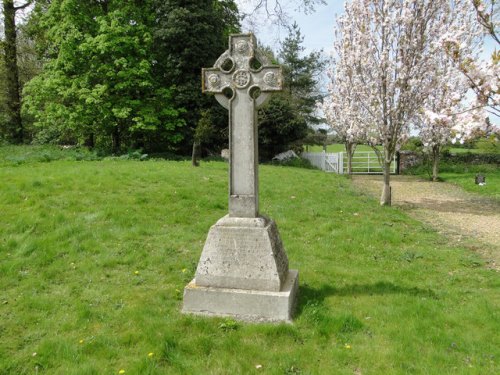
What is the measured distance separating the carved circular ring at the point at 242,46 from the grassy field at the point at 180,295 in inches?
125

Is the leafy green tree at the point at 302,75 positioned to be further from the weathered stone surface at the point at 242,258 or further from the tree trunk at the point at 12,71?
the weathered stone surface at the point at 242,258

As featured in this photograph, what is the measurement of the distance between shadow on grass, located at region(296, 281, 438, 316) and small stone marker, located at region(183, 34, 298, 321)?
402 mm

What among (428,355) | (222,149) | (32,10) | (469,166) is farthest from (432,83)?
(32,10)

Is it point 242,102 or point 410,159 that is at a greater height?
point 242,102

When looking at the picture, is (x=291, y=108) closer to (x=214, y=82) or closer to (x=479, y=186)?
(x=479, y=186)

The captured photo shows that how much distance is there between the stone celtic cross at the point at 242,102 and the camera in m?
4.70

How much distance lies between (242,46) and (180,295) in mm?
3281

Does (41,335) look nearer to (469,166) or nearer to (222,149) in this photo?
(222,149)

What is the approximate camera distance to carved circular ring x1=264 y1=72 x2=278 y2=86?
4.63m

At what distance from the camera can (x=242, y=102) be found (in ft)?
15.6

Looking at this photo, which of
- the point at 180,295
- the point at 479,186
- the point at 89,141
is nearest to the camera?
the point at 180,295

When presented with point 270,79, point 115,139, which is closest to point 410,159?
point 115,139

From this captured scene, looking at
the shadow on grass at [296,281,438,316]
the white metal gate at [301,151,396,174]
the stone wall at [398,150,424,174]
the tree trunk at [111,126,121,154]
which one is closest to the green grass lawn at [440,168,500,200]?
the stone wall at [398,150,424,174]

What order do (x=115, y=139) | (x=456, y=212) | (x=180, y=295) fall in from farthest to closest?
1. (x=115, y=139)
2. (x=456, y=212)
3. (x=180, y=295)
